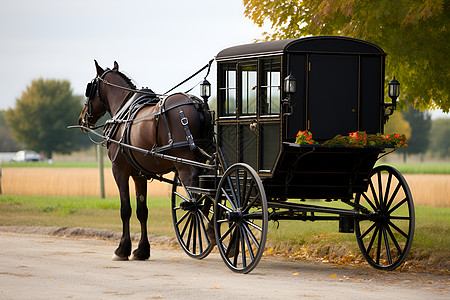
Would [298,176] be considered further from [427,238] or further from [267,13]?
[267,13]

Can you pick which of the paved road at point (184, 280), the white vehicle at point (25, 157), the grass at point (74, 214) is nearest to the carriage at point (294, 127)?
the paved road at point (184, 280)

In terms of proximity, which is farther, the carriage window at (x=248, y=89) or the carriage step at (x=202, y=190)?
the carriage step at (x=202, y=190)

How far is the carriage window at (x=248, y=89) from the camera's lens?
9.88 meters

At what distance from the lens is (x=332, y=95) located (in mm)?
9664

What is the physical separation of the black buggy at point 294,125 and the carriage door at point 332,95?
13mm

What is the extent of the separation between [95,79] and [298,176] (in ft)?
15.7

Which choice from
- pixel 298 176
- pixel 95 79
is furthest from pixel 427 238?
pixel 95 79

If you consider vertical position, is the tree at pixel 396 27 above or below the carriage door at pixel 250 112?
above

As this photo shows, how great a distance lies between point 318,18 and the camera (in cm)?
1242

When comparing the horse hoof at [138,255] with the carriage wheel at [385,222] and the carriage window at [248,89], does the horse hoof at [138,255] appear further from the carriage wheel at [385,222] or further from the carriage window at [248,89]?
the carriage wheel at [385,222]

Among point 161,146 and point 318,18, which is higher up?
point 318,18

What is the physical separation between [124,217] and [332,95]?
4058 millimetres

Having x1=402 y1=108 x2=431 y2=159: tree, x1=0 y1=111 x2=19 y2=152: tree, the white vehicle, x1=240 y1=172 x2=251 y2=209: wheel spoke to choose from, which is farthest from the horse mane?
x1=0 y1=111 x2=19 y2=152: tree

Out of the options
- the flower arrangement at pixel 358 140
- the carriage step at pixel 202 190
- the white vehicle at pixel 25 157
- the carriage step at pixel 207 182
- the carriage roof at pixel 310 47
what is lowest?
the white vehicle at pixel 25 157
